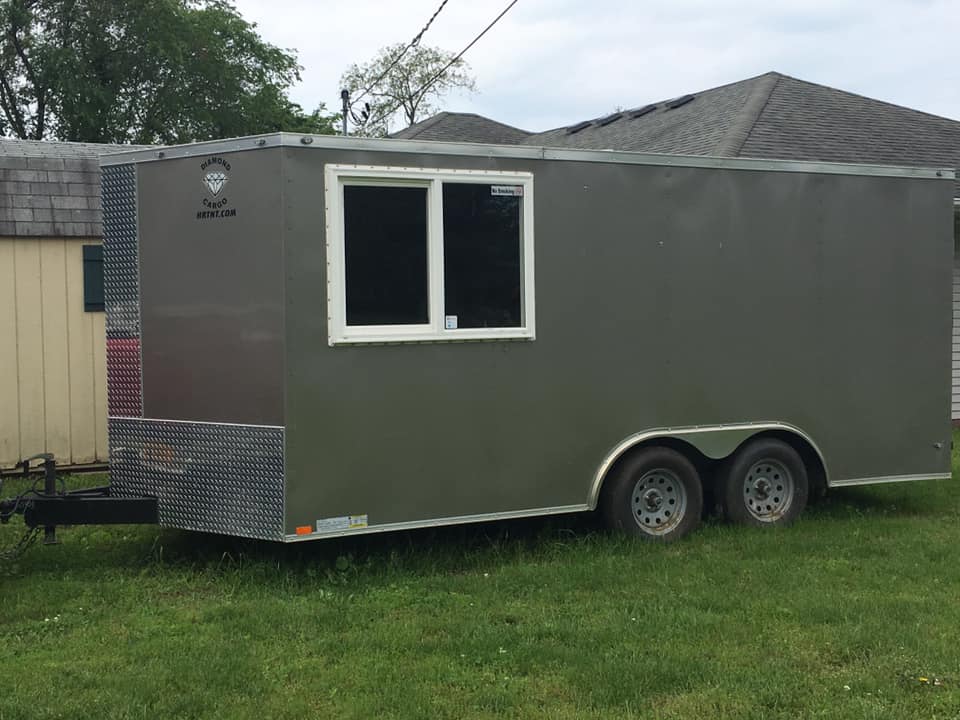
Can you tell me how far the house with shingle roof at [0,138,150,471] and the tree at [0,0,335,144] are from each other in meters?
25.2

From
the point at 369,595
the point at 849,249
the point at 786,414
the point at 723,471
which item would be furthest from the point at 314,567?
the point at 849,249

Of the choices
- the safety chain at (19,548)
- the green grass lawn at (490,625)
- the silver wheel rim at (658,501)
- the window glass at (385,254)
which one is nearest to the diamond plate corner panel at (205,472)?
the green grass lawn at (490,625)

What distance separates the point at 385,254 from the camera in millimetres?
6426

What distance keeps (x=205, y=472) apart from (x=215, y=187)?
178cm

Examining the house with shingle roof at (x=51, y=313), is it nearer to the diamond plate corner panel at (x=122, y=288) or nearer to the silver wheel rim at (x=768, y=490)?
the diamond plate corner panel at (x=122, y=288)

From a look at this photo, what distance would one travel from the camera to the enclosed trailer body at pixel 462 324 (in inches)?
245

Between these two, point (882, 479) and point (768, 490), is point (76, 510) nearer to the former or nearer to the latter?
point (768, 490)

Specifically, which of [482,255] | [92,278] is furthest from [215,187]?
[92,278]

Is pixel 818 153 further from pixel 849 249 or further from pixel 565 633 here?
pixel 565 633

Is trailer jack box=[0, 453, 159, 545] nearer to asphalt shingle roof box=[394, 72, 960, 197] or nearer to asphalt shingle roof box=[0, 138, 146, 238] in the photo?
asphalt shingle roof box=[0, 138, 146, 238]

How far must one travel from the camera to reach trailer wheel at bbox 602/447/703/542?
723cm

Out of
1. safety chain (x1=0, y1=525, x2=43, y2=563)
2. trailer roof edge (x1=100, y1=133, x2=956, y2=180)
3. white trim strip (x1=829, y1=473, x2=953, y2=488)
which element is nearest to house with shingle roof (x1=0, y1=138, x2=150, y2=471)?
safety chain (x1=0, y1=525, x2=43, y2=563)

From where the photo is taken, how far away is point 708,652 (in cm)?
521

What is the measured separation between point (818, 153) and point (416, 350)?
8645 mm
